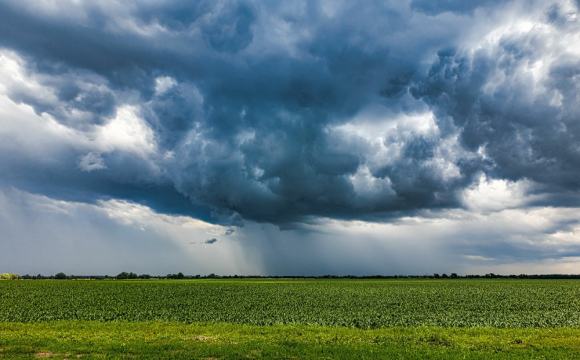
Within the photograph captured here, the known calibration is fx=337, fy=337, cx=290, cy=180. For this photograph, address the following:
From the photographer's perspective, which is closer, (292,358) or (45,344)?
(292,358)

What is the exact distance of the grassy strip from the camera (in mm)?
18906

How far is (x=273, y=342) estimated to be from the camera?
21.7m

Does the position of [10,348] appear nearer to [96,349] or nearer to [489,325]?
[96,349]

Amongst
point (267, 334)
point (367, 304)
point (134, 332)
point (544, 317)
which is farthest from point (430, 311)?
point (134, 332)

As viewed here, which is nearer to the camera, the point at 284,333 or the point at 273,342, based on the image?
the point at 273,342

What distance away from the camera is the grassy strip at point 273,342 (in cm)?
1891

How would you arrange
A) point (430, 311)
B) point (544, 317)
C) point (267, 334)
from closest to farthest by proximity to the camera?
point (267, 334) → point (544, 317) → point (430, 311)

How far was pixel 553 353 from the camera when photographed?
64.8ft

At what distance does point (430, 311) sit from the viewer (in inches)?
1513

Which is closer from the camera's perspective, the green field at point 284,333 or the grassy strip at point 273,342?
the grassy strip at point 273,342

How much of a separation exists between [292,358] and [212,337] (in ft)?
24.8

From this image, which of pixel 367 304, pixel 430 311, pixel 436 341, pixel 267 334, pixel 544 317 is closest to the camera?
pixel 436 341

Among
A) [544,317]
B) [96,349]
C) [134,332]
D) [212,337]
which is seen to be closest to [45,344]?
[96,349]

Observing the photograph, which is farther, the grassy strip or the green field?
the green field
